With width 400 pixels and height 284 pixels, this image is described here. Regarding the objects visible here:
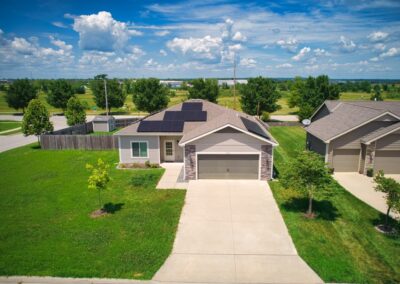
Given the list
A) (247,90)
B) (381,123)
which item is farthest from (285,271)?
(247,90)

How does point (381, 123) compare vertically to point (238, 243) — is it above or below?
above

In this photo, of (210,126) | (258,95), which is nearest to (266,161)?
(210,126)

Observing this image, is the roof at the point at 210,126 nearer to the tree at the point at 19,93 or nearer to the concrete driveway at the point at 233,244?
the concrete driveway at the point at 233,244

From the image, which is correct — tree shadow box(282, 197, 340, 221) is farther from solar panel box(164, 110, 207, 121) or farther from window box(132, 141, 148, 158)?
window box(132, 141, 148, 158)

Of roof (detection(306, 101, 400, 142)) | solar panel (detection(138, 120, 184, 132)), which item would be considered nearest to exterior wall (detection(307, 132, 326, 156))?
roof (detection(306, 101, 400, 142))

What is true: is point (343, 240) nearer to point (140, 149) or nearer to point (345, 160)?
point (345, 160)

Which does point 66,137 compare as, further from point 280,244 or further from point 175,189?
point 280,244

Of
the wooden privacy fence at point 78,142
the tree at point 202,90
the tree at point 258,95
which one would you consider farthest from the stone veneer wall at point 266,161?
the tree at point 202,90
